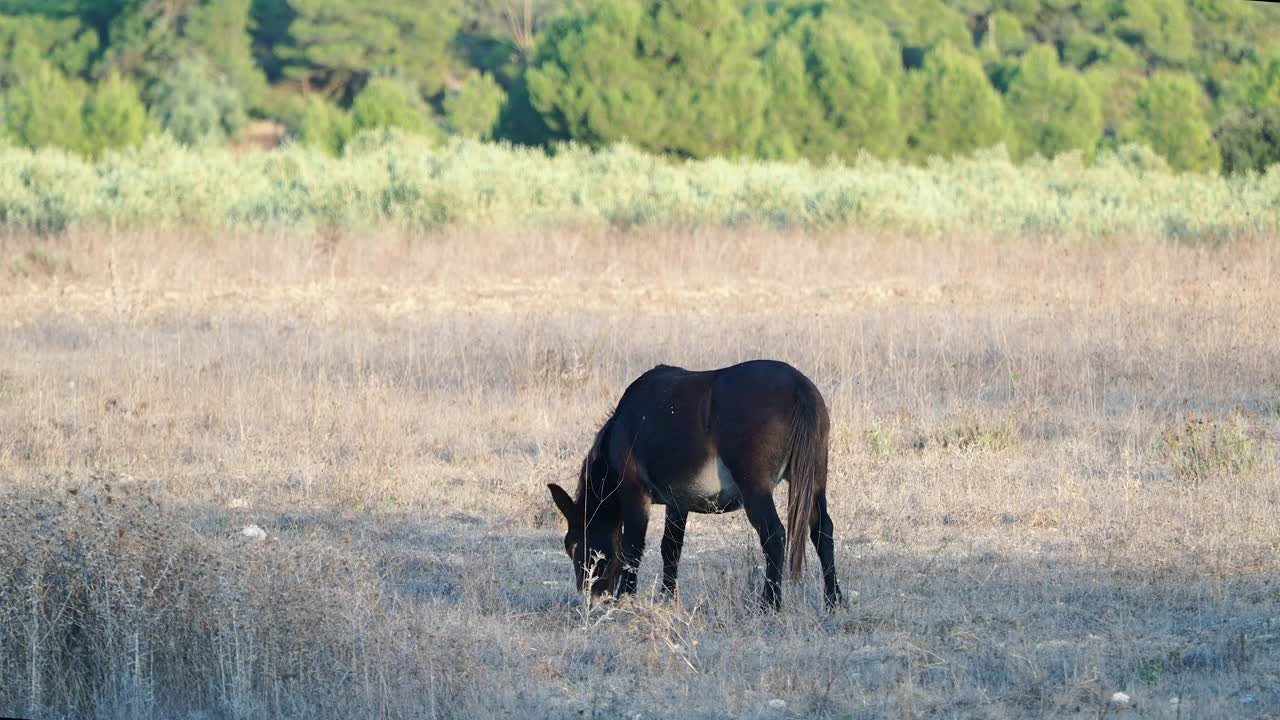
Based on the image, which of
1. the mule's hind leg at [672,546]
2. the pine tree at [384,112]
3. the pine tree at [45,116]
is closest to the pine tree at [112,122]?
the pine tree at [45,116]

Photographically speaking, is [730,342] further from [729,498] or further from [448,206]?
[448,206]

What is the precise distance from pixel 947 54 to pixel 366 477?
47798 millimetres

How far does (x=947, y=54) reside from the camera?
53.1 m

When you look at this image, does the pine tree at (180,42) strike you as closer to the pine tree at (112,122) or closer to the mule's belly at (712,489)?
the pine tree at (112,122)

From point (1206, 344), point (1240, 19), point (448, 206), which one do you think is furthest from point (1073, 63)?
point (1206, 344)

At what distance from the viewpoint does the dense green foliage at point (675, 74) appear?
43000 millimetres

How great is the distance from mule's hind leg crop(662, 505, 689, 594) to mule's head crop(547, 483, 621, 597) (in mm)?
222

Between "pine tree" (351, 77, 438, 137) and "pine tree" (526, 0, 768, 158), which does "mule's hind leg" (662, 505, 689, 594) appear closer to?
"pine tree" (526, 0, 768, 158)

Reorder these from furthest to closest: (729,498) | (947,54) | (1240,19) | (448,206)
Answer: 1. (1240,19)
2. (947,54)
3. (448,206)
4. (729,498)

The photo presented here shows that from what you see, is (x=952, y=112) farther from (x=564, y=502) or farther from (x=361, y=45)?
(x=564, y=502)

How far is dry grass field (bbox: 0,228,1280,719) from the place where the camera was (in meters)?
5.46

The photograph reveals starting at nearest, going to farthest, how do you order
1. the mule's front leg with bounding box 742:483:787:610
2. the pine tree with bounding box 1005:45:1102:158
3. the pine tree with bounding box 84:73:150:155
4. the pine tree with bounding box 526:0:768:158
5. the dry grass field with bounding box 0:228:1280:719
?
the dry grass field with bounding box 0:228:1280:719 → the mule's front leg with bounding box 742:483:787:610 → the pine tree with bounding box 526:0:768:158 → the pine tree with bounding box 84:73:150:155 → the pine tree with bounding box 1005:45:1102:158

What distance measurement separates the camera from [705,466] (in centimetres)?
611

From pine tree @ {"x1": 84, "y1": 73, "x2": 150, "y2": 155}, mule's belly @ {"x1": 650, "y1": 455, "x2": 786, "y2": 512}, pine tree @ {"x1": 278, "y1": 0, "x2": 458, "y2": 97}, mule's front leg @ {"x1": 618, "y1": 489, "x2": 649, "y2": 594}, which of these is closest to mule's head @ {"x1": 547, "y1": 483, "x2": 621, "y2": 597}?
mule's front leg @ {"x1": 618, "y1": 489, "x2": 649, "y2": 594}
